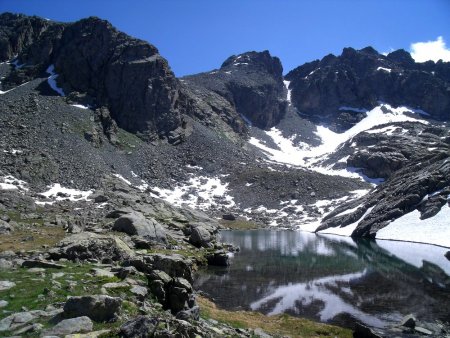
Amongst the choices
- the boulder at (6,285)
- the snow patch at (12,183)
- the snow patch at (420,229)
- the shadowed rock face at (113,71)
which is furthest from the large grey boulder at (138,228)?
the shadowed rock face at (113,71)

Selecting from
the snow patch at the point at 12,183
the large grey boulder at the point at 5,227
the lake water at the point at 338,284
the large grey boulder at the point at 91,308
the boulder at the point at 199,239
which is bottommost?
the lake water at the point at 338,284

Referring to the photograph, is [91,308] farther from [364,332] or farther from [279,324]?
[364,332]

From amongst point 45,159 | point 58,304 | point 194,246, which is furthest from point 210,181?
point 58,304

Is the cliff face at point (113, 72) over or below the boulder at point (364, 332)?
over

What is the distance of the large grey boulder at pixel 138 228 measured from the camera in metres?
51.9

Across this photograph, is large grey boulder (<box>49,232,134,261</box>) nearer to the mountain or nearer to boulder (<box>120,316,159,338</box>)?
the mountain

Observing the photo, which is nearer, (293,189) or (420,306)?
(420,306)

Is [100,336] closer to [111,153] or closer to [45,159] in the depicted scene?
[45,159]

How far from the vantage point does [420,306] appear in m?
31.8

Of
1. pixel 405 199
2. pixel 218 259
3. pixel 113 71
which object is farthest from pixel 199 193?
pixel 218 259

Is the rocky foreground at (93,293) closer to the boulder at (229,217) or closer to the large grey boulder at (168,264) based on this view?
the large grey boulder at (168,264)

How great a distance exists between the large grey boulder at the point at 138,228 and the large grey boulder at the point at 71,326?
37.7 meters

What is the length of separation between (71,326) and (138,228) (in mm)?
39757

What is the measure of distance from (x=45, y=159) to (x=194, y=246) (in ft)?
227
